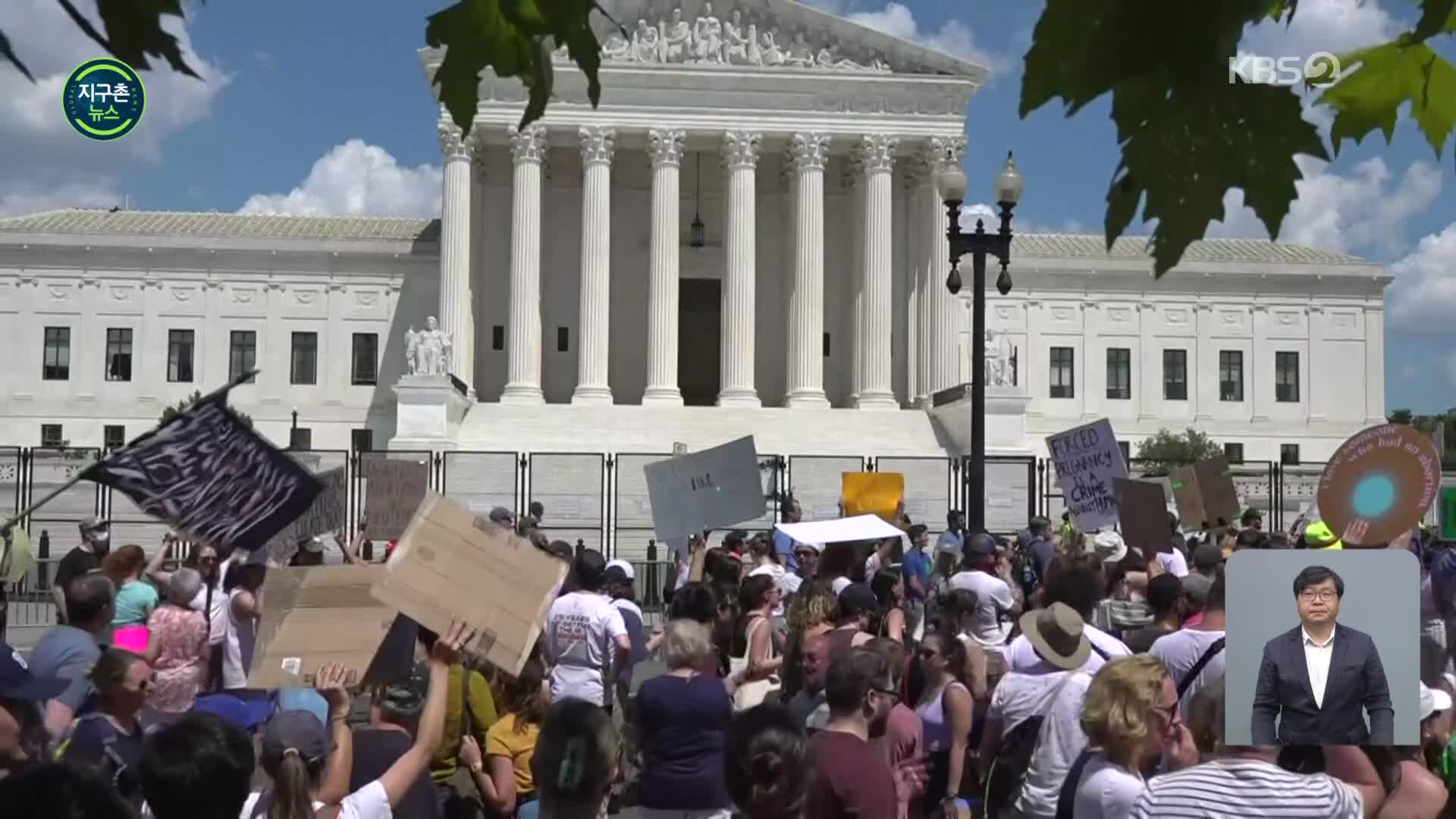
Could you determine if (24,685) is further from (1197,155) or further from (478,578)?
(1197,155)

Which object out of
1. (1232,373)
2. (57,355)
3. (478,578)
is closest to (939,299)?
(1232,373)

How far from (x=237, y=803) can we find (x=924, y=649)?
406 centimetres

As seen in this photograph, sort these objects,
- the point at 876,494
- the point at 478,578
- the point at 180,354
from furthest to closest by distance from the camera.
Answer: the point at 180,354, the point at 876,494, the point at 478,578

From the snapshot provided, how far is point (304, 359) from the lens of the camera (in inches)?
2167

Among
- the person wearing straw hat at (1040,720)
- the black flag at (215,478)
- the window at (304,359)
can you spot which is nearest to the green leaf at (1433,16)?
the person wearing straw hat at (1040,720)

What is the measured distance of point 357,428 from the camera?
5494 centimetres

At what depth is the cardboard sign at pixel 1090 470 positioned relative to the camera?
14953 millimetres

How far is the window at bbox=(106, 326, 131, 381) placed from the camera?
54281 mm

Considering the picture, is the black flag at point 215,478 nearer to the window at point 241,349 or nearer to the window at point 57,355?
the window at point 241,349

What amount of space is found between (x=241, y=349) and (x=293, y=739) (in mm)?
53084

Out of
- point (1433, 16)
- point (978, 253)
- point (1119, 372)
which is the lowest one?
point (1433, 16)

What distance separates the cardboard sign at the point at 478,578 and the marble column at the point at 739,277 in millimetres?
39545

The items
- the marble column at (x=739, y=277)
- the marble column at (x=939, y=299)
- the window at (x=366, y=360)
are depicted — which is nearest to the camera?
the marble column at (x=739, y=277)

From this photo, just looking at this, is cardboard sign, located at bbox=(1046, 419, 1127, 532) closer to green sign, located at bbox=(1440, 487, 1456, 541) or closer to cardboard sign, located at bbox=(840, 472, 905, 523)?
green sign, located at bbox=(1440, 487, 1456, 541)
